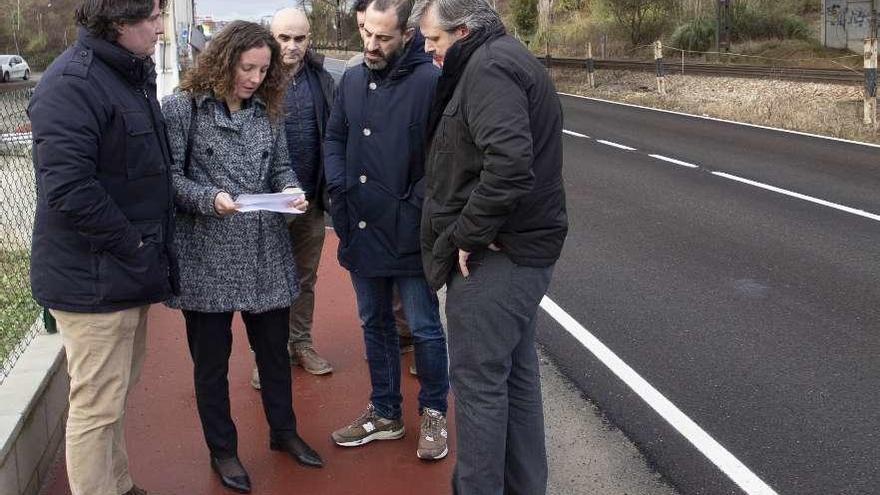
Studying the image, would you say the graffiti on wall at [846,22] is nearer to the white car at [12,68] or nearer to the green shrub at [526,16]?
the green shrub at [526,16]

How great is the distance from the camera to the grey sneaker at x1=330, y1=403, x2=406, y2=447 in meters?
4.33

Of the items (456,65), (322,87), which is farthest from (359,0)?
(456,65)

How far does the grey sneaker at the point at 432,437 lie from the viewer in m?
4.18

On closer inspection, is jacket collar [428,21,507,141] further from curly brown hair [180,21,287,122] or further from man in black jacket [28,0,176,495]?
man in black jacket [28,0,176,495]

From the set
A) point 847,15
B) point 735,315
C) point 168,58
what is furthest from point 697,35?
point 735,315

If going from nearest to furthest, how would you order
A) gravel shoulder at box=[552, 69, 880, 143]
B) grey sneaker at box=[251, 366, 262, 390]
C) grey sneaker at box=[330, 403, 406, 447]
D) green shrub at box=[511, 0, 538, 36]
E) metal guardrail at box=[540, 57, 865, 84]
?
grey sneaker at box=[330, 403, 406, 447] < grey sneaker at box=[251, 366, 262, 390] < gravel shoulder at box=[552, 69, 880, 143] < metal guardrail at box=[540, 57, 865, 84] < green shrub at box=[511, 0, 538, 36]

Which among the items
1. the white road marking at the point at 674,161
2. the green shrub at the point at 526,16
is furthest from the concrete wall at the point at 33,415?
the green shrub at the point at 526,16

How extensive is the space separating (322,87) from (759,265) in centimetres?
423

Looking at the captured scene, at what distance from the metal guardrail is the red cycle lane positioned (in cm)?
1687

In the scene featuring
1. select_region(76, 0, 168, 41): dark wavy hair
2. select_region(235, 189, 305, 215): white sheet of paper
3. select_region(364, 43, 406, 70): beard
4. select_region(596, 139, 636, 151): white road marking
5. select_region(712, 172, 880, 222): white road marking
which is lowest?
select_region(712, 172, 880, 222): white road marking

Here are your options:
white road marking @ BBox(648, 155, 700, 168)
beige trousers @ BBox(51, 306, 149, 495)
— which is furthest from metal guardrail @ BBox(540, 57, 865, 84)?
beige trousers @ BBox(51, 306, 149, 495)

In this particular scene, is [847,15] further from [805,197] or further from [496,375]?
[496,375]

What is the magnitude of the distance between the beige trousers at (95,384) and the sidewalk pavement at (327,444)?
20.6 inches

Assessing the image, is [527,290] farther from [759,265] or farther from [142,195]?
[759,265]
